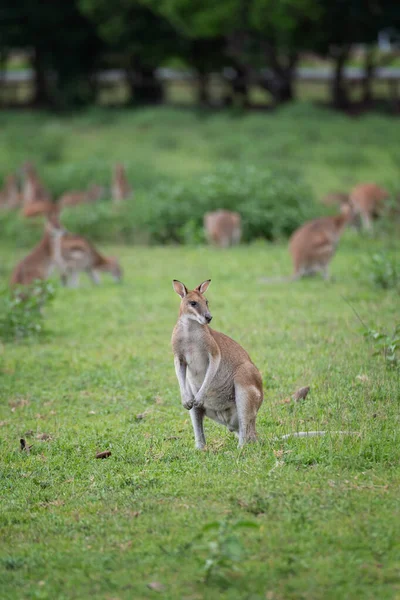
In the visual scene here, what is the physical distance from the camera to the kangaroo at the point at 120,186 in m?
20.5

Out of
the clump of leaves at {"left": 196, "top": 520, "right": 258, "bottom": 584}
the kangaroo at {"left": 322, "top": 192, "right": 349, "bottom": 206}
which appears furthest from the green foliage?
the clump of leaves at {"left": 196, "top": 520, "right": 258, "bottom": 584}

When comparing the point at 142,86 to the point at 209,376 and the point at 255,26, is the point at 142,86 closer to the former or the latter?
the point at 255,26

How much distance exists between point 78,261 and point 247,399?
315 inches

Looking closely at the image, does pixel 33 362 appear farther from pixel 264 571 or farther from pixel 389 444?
pixel 264 571

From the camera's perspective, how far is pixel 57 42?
34844 millimetres

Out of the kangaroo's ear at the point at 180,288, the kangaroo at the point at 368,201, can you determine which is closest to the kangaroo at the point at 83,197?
the kangaroo at the point at 368,201

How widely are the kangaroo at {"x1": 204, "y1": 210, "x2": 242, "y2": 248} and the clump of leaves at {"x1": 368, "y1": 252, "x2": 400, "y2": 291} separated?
179 inches

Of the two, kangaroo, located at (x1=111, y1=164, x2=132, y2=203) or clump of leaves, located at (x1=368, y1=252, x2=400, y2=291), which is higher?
clump of leaves, located at (x1=368, y1=252, x2=400, y2=291)

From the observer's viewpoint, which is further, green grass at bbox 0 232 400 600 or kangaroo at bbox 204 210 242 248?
kangaroo at bbox 204 210 242 248

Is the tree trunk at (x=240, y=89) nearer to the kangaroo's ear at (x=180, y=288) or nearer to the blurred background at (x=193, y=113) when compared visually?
the blurred background at (x=193, y=113)

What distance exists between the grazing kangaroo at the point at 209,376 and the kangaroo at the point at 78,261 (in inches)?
294

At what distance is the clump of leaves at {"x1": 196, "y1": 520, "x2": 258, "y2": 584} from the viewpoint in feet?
14.4

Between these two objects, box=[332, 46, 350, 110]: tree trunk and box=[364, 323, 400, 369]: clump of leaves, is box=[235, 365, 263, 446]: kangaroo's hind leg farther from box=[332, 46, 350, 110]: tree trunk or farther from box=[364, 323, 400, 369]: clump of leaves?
box=[332, 46, 350, 110]: tree trunk

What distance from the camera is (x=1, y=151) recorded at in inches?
1071
